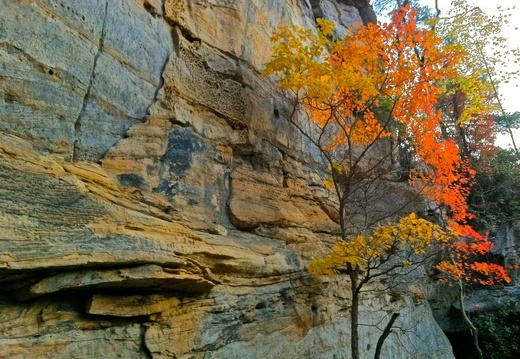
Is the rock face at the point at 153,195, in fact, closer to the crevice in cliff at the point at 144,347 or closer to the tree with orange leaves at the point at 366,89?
the crevice in cliff at the point at 144,347

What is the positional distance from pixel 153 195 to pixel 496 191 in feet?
54.9

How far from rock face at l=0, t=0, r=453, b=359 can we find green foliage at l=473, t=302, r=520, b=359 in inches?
223

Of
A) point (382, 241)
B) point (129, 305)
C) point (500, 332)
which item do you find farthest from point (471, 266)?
point (129, 305)

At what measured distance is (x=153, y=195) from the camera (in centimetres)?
591

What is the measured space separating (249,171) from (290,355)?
381cm

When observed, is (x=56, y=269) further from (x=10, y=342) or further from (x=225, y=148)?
(x=225, y=148)

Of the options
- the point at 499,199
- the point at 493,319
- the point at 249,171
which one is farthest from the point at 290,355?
the point at 499,199

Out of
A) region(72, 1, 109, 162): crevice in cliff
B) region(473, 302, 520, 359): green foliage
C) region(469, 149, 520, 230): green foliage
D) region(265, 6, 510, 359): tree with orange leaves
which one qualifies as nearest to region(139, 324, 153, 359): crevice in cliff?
region(72, 1, 109, 162): crevice in cliff

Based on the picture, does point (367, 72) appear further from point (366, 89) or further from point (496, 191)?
point (496, 191)

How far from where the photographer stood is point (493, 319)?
13.3 m

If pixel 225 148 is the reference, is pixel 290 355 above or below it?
below

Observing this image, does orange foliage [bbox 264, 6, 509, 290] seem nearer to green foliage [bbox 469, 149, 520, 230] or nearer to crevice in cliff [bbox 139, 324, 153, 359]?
crevice in cliff [bbox 139, 324, 153, 359]

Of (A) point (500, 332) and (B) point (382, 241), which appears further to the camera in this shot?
(A) point (500, 332)

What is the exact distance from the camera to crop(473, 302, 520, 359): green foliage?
1279cm
